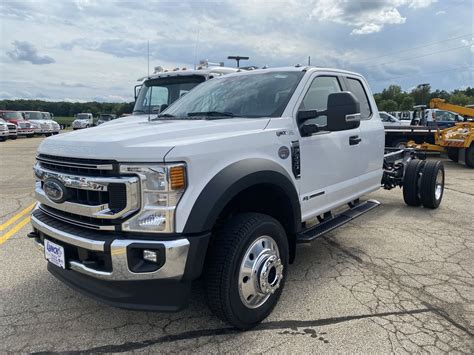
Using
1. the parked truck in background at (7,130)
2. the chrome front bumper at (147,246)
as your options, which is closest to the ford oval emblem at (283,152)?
the chrome front bumper at (147,246)

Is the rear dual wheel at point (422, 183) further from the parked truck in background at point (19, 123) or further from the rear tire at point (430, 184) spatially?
the parked truck in background at point (19, 123)

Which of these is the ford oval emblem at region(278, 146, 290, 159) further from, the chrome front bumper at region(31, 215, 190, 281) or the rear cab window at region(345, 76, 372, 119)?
the rear cab window at region(345, 76, 372, 119)

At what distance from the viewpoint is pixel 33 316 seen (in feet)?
10.4

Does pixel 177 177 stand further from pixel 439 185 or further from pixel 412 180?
pixel 439 185

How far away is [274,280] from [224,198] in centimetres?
86

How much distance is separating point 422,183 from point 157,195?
5.26m

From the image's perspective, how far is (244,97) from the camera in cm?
378

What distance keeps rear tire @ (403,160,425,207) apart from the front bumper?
492 cm

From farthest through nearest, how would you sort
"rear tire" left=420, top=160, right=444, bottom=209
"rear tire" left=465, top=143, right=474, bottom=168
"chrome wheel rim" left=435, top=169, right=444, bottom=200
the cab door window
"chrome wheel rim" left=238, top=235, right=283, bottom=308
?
"rear tire" left=465, top=143, right=474, bottom=168
"chrome wheel rim" left=435, top=169, right=444, bottom=200
"rear tire" left=420, top=160, right=444, bottom=209
the cab door window
"chrome wheel rim" left=238, top=235, right=283, bottom=308

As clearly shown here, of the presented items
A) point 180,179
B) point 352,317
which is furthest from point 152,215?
point 352,317

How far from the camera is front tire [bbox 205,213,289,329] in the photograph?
267 cm

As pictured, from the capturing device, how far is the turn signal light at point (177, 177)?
2430 millimetres

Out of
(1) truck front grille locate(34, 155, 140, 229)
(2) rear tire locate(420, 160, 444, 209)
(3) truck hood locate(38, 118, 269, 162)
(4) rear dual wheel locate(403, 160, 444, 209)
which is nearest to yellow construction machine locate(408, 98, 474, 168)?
(4) rear dual wheel locate(403, 160, 444, 209)

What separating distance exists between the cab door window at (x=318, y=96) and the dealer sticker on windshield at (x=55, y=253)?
90.8 inches
